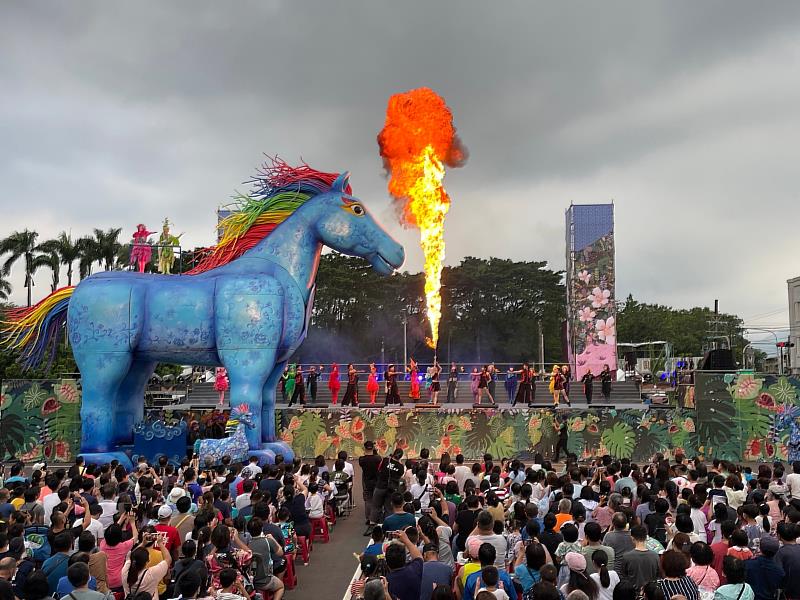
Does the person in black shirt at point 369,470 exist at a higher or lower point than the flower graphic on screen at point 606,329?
lower

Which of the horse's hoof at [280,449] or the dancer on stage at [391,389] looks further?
the dancer on stage at [391,389]

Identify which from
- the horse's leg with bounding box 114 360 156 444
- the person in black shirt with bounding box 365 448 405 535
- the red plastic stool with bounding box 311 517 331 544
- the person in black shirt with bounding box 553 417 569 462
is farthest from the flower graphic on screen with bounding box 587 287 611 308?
the red plastic stool with bounding box 311 517 331 544

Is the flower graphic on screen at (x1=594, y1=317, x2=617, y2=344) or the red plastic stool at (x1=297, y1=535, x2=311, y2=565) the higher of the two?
the flower graphic on screen at (x1=594, y1=317, x2=617, y2=344)

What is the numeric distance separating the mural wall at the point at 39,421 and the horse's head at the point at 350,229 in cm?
920

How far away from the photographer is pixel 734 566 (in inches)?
197

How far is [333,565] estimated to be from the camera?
30.8ft

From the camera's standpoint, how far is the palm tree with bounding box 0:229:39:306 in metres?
41.4

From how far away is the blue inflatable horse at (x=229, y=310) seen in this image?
13.4 meters

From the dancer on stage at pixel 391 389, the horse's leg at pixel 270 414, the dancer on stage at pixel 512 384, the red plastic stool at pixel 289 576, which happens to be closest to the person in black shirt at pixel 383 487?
the red plastic stool at pixel 289 576

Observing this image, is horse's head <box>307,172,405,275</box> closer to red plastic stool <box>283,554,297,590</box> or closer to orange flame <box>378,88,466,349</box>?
orange flame <box>378,88,466,349</box>

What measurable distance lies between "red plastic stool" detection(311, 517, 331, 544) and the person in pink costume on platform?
28.4 feet

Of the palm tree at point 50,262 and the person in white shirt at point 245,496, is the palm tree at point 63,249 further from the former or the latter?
the person in white shirt at point 245,496

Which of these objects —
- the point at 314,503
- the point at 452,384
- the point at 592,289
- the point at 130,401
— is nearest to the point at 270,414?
the point at 130,401

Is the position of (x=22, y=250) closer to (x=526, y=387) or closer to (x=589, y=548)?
(x=526, y=387)
